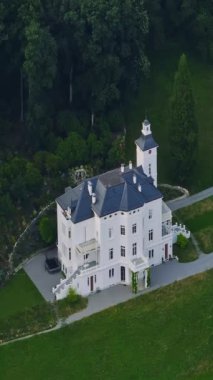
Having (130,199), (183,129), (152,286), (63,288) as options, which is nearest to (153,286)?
(152,286)

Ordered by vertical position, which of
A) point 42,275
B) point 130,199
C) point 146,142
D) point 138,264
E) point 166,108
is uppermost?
point 146,142

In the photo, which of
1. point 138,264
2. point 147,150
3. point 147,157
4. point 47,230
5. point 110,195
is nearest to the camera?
point 110,195

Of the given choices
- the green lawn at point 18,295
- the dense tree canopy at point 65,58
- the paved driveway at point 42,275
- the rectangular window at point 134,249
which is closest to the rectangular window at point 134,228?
the rectangular window at point 134,249

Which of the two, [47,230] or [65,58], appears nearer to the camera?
[47,230]

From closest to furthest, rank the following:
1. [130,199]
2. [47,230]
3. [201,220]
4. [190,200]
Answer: [130,199], [47,230], [201,220], [190,200]

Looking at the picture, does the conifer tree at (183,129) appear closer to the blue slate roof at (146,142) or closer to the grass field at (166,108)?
the grass field at (166,108)

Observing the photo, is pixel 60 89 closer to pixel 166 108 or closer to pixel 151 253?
pixel 166 108
